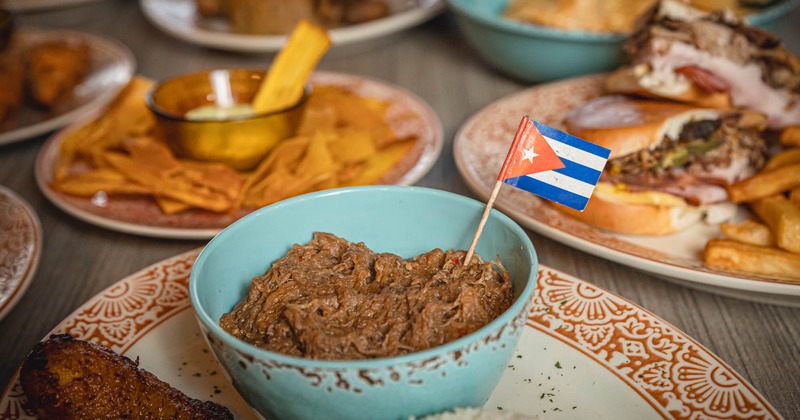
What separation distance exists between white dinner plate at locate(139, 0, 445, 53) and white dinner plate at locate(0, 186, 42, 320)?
1554 mm

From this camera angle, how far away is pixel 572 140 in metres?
1.50

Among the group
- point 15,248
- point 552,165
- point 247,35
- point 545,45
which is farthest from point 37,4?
point 552,165

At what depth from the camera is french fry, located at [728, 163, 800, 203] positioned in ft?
6.77

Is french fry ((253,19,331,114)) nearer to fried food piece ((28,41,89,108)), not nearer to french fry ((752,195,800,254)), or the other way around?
fried food piece ((28,41,89,108))

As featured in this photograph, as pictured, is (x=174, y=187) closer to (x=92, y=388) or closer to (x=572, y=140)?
(x=92, y=388)

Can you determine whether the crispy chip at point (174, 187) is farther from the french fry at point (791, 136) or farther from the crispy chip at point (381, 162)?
the french fry at point (791, 136)

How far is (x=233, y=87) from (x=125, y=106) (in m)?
0.46

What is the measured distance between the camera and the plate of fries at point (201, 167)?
7.25 ft

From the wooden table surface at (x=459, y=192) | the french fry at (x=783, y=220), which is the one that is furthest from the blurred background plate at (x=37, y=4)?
the french fry at (x=783, y=220)

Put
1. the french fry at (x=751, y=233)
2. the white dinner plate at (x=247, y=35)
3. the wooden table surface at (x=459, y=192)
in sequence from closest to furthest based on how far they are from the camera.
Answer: the wooden table surface at (x=459, y=192) < the french fry at (x=751, y=233) < the white dinner plate at (x=247, y=35)

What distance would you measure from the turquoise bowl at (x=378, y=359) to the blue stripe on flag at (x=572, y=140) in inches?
8.4

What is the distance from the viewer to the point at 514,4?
343 centimetres

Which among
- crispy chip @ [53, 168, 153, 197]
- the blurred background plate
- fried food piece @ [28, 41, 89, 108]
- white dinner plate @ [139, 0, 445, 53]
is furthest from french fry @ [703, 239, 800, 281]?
the blurred background plate

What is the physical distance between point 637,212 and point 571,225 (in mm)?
199
